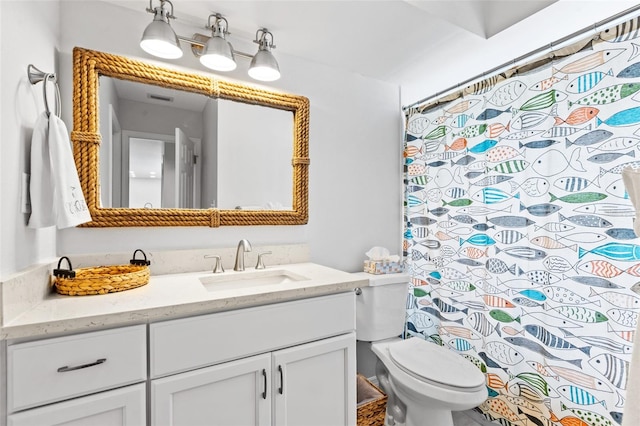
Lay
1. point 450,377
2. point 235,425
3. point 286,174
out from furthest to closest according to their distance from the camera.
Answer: point 286,174 < point 450,377 < point 235,425

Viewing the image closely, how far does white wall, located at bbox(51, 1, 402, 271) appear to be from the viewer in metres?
1.40

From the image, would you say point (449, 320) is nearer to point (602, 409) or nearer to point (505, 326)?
point (505, 326)

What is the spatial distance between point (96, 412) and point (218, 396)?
360mm

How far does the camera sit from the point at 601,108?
1298 mm

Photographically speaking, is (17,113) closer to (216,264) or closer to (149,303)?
(149,303)

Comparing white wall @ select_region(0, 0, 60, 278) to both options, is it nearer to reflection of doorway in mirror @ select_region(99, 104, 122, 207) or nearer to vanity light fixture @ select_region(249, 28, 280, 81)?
reflection of doorway in mirror @ select_region(99, 104, 122, 207)

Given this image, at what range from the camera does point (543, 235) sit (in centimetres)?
149

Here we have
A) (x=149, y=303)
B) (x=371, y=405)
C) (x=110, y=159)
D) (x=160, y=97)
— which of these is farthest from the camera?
(x=371, y=405)

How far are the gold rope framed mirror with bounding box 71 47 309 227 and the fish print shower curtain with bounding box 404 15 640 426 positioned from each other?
0.91 m

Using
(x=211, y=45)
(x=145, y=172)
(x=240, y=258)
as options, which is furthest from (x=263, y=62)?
(x=240, y=258)

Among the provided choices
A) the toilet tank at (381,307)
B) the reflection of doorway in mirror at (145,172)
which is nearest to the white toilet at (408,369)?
the toilet tank at (381,307)

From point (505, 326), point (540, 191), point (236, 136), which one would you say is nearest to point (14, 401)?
point (236, 136)

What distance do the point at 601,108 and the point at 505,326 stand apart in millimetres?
1101

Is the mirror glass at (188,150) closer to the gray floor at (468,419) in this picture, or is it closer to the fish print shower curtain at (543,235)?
the fish print shower curtain at (543,235)
